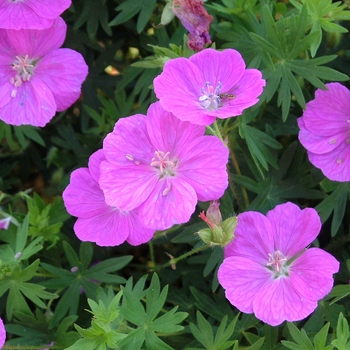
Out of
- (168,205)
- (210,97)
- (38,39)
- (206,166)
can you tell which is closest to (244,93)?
(210,97)

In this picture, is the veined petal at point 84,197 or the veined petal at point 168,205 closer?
the veined petal at point 168,205

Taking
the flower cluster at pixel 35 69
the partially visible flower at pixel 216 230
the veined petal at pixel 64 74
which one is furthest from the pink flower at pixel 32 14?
the partially visible flower at pixel 216 230

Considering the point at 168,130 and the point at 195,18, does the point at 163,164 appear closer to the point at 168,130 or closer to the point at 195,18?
the point at 168,130

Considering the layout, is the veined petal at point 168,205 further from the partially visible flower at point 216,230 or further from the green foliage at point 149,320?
the green foliage at point 149,320

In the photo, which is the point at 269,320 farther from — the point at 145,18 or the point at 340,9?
the point at 145,18

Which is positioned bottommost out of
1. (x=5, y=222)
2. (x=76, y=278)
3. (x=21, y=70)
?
(x=76, y=278)

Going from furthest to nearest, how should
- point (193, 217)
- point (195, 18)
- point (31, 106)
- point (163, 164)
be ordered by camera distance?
point (193, 217)
point (31, 106)
point (195, 18)
point (163, 164)

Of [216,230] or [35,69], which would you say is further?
[35,69]
